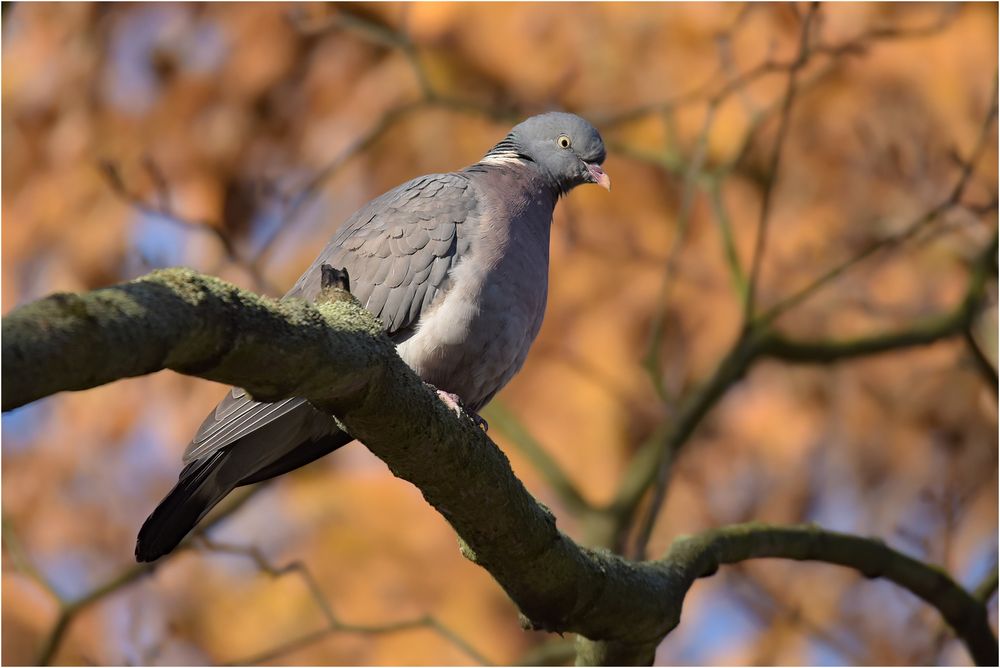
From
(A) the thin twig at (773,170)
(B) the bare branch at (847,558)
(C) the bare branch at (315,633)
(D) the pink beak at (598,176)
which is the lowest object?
(C) the bare branch at (315,633)

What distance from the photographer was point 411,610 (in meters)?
5.96

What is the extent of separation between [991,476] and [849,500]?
0.71 meters

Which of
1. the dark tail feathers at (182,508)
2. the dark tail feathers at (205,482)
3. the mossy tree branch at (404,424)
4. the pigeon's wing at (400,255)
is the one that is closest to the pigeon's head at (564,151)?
the pigeon's wing at (400,255)

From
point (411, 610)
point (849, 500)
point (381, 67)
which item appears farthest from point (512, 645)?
point (381, 67)

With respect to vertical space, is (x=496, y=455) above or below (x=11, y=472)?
below

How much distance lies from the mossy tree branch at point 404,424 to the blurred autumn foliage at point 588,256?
6.00 ft

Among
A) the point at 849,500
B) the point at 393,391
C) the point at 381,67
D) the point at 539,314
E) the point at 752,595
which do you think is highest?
the point at 381,67

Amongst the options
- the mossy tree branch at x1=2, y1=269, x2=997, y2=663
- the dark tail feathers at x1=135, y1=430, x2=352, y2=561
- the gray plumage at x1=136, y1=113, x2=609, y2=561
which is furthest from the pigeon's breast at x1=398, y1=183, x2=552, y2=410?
the mossy tree branch at x1=2, y1=269, x2=997, y2=663

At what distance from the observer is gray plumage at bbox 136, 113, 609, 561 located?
3055mm

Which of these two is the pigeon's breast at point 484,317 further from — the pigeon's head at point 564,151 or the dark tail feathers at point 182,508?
the dark tail feathers at point 182,508

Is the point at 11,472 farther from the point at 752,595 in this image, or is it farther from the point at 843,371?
the point at 843,371

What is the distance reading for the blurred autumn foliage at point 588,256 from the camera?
217 inches

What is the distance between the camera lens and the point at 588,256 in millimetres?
6305

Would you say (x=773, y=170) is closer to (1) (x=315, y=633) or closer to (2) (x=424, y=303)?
(2) (x=424, y=303)
